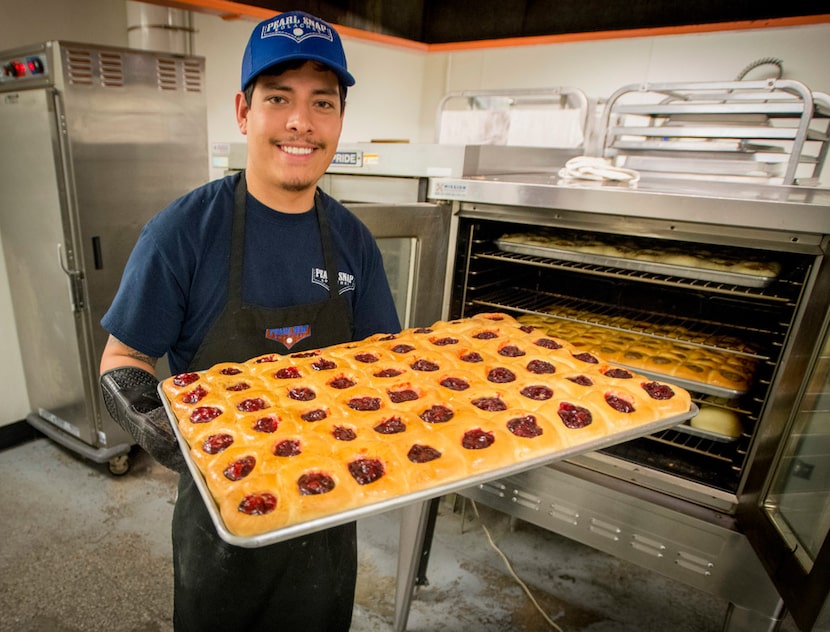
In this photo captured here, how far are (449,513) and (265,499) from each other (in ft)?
7.76

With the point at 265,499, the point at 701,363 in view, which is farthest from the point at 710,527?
the point at 265,499

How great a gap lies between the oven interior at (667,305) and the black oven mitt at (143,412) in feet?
4.33

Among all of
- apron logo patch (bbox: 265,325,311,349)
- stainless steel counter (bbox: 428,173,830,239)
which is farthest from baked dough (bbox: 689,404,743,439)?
apron logo patch (bbox: 265,325,311,349)

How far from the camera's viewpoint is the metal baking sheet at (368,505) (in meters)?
0.99

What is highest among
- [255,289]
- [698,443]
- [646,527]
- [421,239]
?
[421,239]

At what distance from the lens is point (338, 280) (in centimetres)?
178

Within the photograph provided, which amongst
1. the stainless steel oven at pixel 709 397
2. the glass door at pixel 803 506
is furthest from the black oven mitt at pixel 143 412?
the glass door at pixel 803 506

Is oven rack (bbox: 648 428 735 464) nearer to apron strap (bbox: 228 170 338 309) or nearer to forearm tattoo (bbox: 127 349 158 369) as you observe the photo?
apron strap (bbox: 228 170 338 309)

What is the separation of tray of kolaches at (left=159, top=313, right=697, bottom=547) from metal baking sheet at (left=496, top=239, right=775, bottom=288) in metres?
0.39

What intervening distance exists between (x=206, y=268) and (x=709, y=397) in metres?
2.14

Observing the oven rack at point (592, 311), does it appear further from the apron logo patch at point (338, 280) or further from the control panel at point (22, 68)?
the control panel at point (22, 68)

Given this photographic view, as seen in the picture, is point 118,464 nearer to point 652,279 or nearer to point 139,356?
point 139,356

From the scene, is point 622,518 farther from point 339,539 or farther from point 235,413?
→ point 235,413

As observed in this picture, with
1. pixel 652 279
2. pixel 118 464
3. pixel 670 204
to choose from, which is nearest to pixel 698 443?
pixel 652 279
